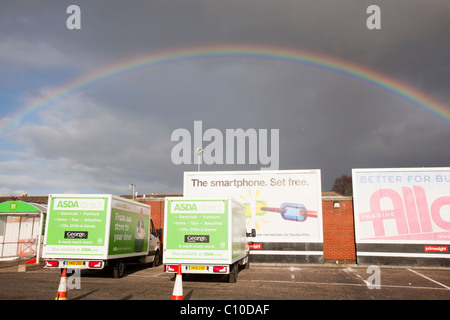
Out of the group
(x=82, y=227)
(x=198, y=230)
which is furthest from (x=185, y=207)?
(x=82, y=227)

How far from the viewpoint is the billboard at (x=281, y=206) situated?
18.5m

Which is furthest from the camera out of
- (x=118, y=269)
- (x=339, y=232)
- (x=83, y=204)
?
(x=339, y=232)

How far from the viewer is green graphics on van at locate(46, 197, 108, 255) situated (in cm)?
1210

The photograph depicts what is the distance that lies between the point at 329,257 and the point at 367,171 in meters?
5.00

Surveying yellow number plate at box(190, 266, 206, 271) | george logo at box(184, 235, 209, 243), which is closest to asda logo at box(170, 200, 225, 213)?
george logo at box(184, 235, 209, 243)

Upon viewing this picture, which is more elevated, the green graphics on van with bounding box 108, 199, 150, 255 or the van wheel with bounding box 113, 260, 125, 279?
the green graphics on van with bounding box 108, 199, 150, 255

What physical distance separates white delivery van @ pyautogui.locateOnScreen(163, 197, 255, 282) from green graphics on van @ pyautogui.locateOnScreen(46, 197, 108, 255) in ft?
8.34

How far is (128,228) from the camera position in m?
13.9

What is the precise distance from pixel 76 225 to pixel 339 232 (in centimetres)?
1326

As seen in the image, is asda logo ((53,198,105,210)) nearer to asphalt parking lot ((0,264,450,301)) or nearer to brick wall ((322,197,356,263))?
asphalt parking lot ((0,264,450,301))

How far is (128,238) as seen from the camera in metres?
13.9

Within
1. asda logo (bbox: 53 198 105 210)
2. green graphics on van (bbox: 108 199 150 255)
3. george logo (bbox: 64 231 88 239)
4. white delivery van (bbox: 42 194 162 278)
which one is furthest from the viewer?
green graphics on van (bbox: 108 199 150 255)

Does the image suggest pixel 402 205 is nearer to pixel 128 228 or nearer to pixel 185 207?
pixel 185 207
